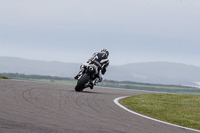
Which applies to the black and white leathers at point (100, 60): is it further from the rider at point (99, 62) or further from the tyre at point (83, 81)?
the tyre at point (83, 81)

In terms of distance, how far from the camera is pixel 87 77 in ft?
67.0

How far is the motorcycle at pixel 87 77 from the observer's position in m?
20.4

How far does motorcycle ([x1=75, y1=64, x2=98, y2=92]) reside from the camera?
20.4 meters

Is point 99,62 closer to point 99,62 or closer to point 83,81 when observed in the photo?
point 99,62

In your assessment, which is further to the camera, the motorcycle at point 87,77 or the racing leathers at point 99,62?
the racing leathers at point 99,62

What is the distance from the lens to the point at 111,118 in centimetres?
1066

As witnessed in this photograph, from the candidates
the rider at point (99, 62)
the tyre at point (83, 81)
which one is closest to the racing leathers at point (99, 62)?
the rider at point (99, 62)

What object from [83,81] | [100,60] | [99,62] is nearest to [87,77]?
[83,81]

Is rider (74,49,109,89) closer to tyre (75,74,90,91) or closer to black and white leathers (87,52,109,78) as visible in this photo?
black and white leathers (87,52,109,78)

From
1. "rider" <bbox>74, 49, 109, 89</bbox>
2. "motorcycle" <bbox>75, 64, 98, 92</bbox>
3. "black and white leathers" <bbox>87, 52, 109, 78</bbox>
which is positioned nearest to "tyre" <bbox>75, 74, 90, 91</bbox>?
"motorcycle" <bbox>75, 64, 98, 92</bbox>

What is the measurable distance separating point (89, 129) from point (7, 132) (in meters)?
1.80

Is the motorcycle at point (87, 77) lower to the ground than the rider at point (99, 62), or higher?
lower

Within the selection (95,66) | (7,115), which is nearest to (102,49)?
(95,66)

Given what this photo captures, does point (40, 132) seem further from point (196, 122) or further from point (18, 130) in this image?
point (196, 122)
